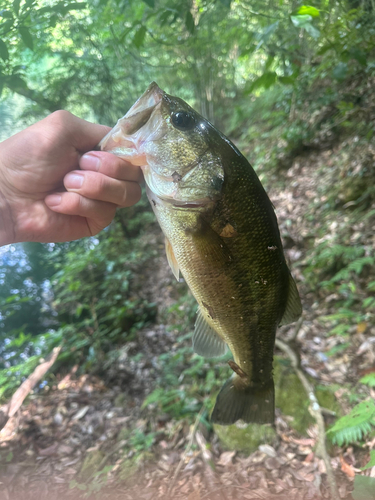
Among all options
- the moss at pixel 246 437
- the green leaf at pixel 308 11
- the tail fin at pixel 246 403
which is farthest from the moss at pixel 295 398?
the green leaf at pixel 308 11

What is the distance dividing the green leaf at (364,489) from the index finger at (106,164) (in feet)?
6.96

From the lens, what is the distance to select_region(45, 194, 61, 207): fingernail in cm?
149

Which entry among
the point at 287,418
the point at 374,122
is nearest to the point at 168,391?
the point at 287,418

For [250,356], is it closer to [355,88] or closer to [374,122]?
[374,122]

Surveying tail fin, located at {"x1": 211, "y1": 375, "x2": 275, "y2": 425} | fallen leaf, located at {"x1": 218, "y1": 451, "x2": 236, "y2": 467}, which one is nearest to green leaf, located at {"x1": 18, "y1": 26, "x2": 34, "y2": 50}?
tail fin, located at {"x1": 211, "y1": 375, "x2": 275, "y2": 425}

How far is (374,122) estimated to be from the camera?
3600 millimetres

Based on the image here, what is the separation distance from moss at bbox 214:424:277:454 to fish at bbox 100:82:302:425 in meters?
1.65

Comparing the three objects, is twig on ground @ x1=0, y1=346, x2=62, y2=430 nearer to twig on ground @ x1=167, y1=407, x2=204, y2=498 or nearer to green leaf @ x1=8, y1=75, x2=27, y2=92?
twig on ground @ x1=167, y1=407, x2=204, y2=498

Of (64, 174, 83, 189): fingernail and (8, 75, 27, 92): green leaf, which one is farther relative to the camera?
(8, 75, 27, 92): green leaf

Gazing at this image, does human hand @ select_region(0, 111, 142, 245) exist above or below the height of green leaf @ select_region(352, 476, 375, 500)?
above

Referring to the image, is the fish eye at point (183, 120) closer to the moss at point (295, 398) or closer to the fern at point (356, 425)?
the fern at point (356, 425)

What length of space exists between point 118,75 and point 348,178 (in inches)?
172

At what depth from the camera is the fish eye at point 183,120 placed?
1.18 metres

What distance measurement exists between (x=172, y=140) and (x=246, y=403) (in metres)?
1.42
